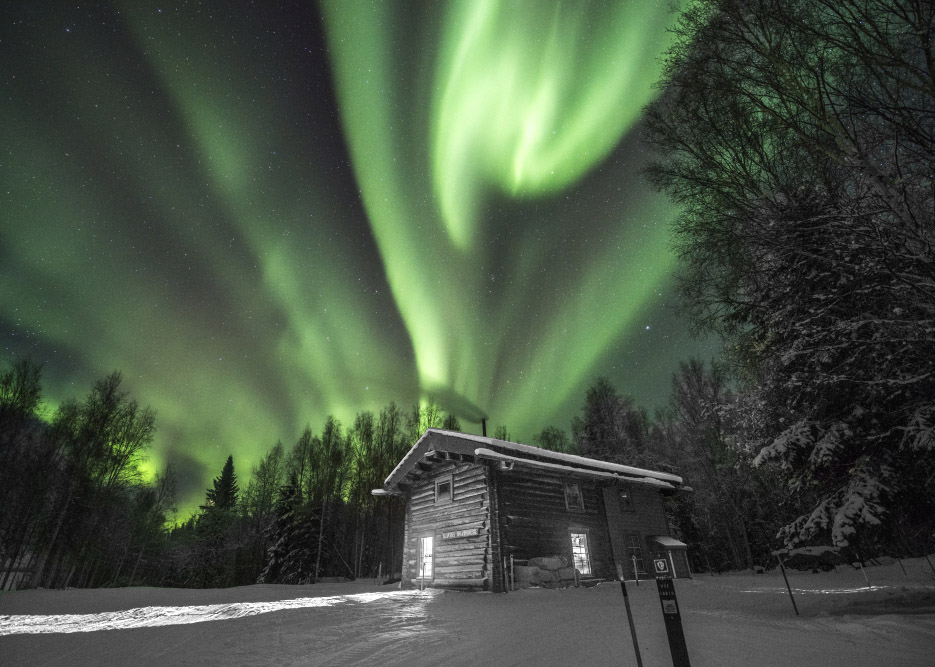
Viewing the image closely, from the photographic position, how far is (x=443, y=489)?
1873cm

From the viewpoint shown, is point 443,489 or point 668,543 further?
point 668,543

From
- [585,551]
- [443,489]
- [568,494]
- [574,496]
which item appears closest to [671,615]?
[568,494]

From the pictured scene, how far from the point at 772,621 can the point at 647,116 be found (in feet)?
36.4

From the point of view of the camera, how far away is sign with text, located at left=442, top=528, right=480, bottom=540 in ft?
52.5

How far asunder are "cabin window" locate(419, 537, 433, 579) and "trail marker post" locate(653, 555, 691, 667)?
15439mm

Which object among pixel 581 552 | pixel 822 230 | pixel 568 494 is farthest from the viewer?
pixel 568 494

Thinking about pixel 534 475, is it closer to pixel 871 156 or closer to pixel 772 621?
pixel 772 621

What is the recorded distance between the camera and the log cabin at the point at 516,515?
15.6 metres

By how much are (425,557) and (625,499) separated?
9853 millimetres

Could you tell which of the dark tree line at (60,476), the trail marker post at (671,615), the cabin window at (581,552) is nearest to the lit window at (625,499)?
the cabin window at (581,552)

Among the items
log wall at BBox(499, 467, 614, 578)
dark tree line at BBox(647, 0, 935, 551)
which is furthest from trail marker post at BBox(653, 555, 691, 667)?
log wall at BBox(499, 467, 614, 578)

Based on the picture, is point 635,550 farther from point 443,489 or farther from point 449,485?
point 443,489

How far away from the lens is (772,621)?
8.34m

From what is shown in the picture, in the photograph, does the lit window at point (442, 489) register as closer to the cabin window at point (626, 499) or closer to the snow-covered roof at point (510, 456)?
the snow-covered roof at point (510, 456)
